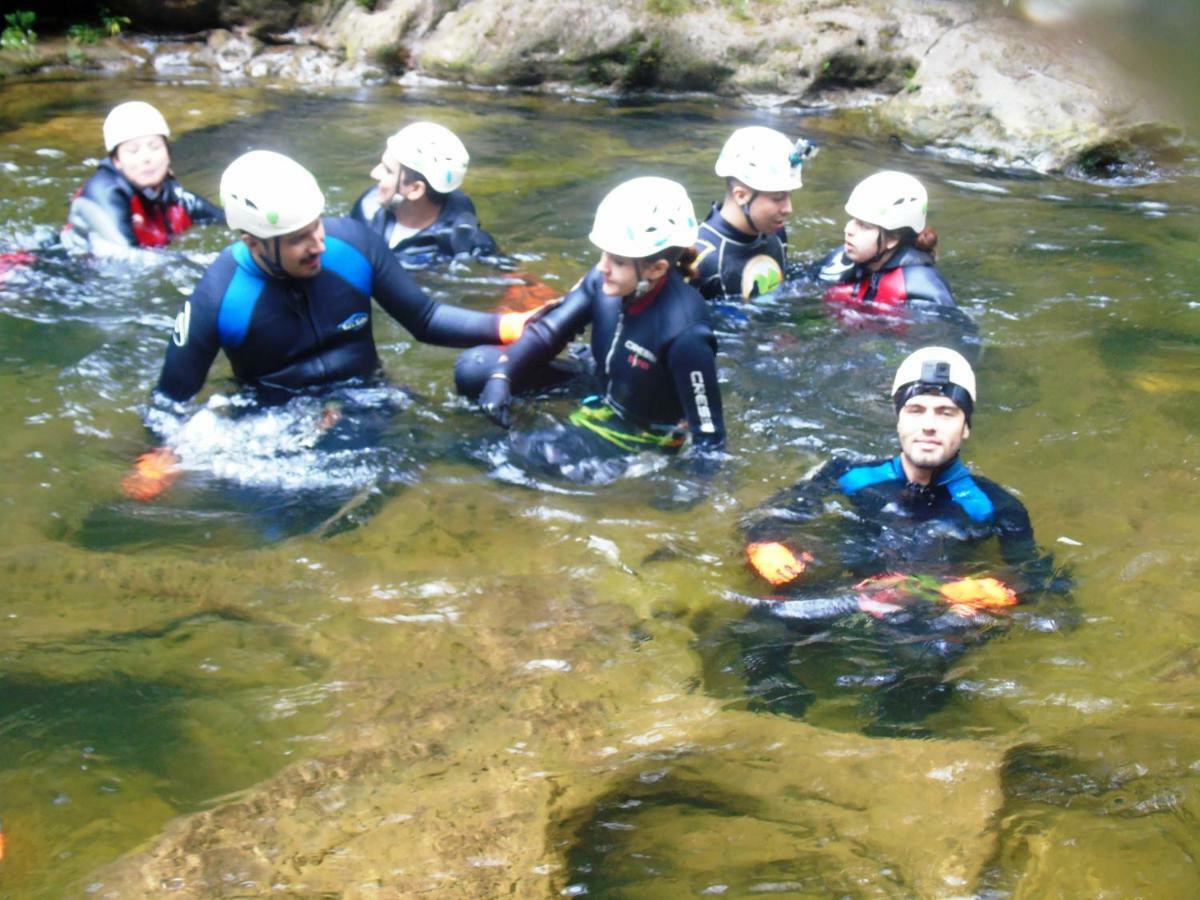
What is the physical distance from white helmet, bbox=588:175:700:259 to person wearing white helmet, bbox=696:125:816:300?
1900mm

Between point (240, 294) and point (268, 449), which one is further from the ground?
point (240, 294)

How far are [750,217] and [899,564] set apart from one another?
2.97 m

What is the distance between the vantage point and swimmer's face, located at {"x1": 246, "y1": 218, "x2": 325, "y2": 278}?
501 cm

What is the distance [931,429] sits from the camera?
4582 mm

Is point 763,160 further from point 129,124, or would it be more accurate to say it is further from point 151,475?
point 129,124

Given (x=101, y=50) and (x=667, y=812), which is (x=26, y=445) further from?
(x=101, y=50)

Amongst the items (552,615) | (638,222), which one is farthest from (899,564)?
(638,222)

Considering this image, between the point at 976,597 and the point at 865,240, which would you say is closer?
the point at 976,597

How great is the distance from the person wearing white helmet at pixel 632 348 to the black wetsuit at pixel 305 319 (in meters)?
0.28

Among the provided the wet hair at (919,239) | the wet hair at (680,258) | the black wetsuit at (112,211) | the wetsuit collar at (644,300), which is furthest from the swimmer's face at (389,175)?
the wet hair at (919,239)

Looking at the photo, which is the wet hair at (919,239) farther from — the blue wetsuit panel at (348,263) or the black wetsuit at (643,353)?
the blue wetsuit panel at (348,263)

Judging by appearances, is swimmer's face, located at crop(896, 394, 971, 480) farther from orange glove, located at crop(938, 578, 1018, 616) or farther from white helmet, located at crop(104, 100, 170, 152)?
white helmet, located at crop(104, 100, 170, 152)

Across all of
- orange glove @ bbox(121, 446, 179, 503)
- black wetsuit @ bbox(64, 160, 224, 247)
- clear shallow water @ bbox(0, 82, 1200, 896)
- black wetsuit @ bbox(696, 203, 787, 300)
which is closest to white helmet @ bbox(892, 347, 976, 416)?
clear shallow water @ bbox(0, 82, 1200, 896)

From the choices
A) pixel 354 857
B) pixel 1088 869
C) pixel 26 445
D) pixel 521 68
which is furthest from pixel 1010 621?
pixel 521 68
